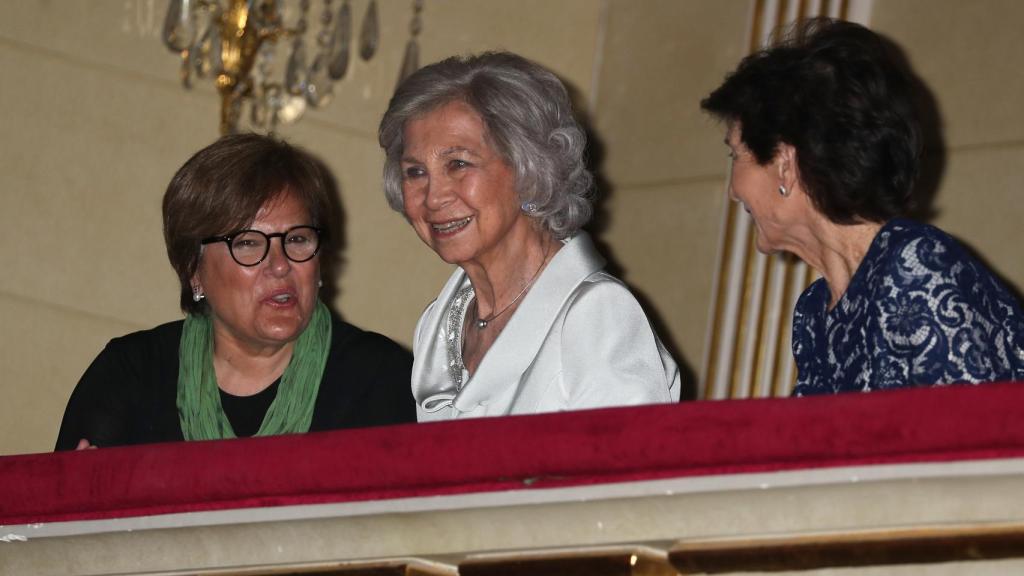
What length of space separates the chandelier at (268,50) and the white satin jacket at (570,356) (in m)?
2.21

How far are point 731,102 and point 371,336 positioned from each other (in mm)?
1055

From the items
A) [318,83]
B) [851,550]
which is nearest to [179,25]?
[318,83]

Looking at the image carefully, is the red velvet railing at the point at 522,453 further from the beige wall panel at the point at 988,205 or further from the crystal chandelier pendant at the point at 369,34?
the crystal chandelier pendant at the point at 369,34

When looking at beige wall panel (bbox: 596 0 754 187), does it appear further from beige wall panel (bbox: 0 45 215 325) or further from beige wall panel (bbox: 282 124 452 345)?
beige wall panel (bbox: 0 45 215 325)

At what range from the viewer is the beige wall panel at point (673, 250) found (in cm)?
482

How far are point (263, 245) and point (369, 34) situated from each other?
79.3 inches

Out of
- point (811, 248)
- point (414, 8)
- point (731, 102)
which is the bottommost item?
point (811, 248)

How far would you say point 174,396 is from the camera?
3.02 metres

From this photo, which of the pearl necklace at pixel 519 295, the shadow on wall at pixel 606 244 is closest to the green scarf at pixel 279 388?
the pearl necklace at pixel 519 295

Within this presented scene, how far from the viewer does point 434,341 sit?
9.29 feet

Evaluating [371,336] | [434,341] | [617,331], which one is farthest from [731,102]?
[371,336]

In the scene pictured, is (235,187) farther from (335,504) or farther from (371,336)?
(335,504)

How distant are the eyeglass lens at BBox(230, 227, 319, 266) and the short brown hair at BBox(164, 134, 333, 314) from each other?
0.09 feet

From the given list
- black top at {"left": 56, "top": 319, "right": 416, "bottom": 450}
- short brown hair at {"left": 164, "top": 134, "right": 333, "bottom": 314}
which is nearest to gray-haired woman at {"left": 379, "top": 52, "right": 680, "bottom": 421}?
black top at {"left": 56, "top": 319, "right": 416, "bottom": 450}
